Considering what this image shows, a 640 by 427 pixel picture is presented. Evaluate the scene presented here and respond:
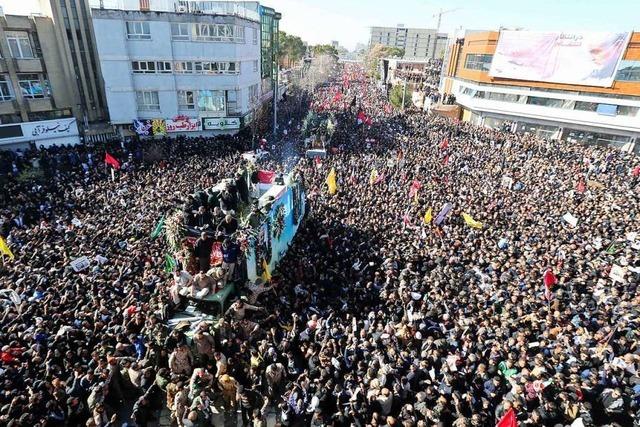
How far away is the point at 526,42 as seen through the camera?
1500 inches

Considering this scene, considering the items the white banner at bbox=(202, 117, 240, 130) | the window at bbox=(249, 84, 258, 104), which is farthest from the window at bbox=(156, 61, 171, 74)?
the window at bbox=(249, 84, 258, 104)

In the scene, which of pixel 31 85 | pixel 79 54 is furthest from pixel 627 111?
pixel 31 85

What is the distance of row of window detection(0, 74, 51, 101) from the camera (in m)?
26.1

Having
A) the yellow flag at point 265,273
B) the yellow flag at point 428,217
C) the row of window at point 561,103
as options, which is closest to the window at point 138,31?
the yellow flag at point 265,273

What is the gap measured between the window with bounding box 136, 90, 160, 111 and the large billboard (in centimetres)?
3405

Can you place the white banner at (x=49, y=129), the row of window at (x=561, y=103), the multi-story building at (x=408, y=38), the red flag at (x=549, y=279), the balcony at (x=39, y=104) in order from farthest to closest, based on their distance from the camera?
the multi-story building at (x=408, y=38)
the row of window at (x=561, y=103)
the balcony at (x=39, y=104)
the white banner at (x=49, y=129)
the red flag at (x=549, y=279)

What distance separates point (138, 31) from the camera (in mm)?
28312

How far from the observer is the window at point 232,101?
31375 millimetres

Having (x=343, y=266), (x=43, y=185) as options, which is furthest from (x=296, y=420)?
(x=43, y=185)

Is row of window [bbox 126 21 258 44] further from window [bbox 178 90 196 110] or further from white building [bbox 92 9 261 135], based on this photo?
window [bbox 178 90 196 110]

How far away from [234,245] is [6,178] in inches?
693

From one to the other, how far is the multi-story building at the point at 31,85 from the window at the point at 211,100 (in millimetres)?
9106

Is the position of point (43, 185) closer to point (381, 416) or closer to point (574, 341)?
point (381, 416)

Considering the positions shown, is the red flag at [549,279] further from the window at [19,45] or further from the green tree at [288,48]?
the green tree at [288,48]
